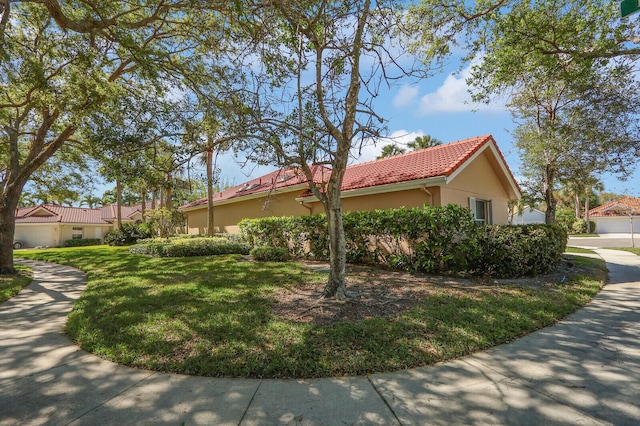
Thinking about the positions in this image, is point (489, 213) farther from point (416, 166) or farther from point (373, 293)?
point (373, 293)

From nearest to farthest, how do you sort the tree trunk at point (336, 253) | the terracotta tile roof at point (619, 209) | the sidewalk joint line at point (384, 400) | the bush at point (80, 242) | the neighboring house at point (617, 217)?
the sidewalk joint line at point (384, 400) → the tree trunk at point (336, 253) → the bush at point (80, 242) → the neighboring house at point (617, 217) → the terracotta tile roof at point (619, 209)

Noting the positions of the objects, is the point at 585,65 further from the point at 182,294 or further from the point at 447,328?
the point at 182,294

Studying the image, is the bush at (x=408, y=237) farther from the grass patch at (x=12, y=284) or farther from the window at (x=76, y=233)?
the window at (x=76, y=233)

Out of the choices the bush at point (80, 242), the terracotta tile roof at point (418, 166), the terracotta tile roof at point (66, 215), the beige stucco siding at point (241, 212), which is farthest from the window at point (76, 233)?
the terracotta tile roof at point (418, 166)

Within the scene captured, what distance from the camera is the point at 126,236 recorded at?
24.5 m

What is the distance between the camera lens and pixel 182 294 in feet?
21.2

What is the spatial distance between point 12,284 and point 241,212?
36.7 feet

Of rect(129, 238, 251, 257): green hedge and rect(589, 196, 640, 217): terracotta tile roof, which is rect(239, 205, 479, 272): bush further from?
rect(589, 196, 640, 217): terracotta tile roof

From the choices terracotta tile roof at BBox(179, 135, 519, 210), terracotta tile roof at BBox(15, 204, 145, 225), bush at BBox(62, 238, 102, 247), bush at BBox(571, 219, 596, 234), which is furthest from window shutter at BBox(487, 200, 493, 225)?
terracotta tile roof at BBox(15, 204, 145, 225)

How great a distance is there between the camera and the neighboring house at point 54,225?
30688 millimetres

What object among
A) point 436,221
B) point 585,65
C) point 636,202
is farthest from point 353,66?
point 636,202

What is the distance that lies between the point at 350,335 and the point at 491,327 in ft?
7.16

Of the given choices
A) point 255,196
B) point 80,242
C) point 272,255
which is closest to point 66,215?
point 80,242

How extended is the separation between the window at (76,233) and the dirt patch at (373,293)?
36.0 meters
